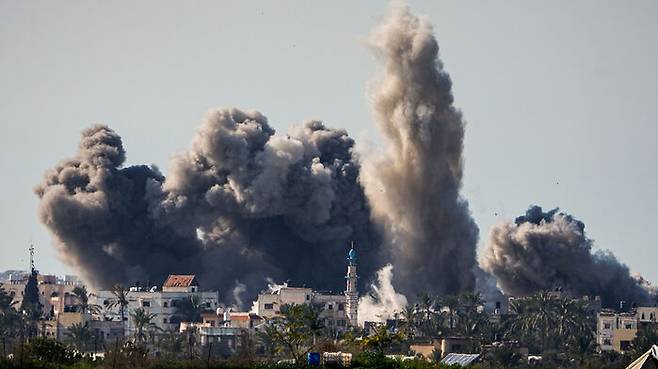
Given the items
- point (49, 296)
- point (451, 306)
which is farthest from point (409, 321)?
point (49, 296)

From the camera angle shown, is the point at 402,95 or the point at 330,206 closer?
the point at 402,95

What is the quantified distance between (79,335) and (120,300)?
16036 millimetres

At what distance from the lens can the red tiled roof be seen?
178 m

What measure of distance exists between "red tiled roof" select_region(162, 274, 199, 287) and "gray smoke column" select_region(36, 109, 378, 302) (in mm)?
5194

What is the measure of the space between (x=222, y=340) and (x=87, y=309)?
75.3ft

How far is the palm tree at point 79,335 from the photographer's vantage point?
504 ft

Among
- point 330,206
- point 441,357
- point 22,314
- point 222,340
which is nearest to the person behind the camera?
point 441,357

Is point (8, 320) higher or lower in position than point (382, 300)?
lower

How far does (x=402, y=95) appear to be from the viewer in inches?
6698

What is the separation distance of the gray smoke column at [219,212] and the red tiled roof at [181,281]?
5.19 m

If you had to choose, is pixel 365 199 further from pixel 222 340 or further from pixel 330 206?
pixel 222 340

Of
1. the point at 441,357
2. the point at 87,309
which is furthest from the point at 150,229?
the point at 441,357

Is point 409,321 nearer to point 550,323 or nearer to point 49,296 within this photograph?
point 550,323

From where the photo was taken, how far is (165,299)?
174125 millimetres
